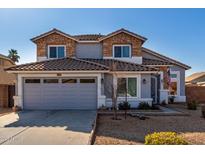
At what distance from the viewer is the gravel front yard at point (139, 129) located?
9219mm

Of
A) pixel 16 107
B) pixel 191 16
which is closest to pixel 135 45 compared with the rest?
pixel 191 16

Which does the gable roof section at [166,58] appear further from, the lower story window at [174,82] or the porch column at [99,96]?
the porch column at [99,96]

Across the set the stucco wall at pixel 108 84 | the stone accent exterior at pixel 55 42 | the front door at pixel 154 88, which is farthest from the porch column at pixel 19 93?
the front door at pixel 154 88

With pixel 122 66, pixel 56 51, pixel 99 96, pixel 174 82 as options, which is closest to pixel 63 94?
pixel 99 96

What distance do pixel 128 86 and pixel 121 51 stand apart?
4167 mm

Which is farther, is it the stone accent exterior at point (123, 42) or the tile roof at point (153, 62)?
the tile roof at point (153, 62)

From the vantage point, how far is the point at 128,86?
18.2 m

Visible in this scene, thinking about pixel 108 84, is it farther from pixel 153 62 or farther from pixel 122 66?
pixel 153 62

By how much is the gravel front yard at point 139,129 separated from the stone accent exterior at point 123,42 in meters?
7.86

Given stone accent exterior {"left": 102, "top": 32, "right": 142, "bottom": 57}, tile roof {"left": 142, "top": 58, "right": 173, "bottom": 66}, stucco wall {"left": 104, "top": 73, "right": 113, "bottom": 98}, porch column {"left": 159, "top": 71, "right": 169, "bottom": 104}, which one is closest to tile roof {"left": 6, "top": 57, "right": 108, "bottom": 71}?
stucco wall {"left": 104, "top": 73, "right": 113, "bottom": 98}

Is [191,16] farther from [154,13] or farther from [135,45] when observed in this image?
[135,45]

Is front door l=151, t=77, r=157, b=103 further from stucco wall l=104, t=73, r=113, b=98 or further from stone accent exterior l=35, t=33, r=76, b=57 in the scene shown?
stone accent exterior l=35, t=33, r=76, b=57

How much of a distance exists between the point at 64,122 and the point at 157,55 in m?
15.8

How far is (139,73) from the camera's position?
17.9m
